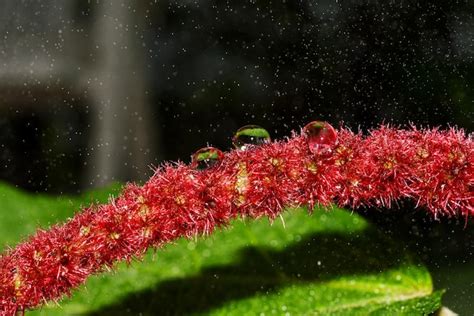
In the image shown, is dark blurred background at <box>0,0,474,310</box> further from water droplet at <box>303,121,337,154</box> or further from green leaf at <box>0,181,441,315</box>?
water droplet at <box>303,121,337,154</box>

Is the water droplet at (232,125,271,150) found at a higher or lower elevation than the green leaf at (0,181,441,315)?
higher

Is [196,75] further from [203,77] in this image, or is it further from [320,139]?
[320,139]

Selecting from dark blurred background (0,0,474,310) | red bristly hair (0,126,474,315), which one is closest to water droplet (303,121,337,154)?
red bristly hair (0,126,474,315)

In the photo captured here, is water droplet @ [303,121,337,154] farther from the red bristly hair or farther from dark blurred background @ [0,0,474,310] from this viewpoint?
dark blurred background @ [0,0,474,310]

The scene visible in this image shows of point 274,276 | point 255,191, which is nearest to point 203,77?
point 274,276

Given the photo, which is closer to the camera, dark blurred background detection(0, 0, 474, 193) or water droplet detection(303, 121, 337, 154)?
water droplet detection(303, 121, 337, 154)

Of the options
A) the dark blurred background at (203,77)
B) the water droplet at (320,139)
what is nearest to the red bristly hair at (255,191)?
the water droplet at (320,139)

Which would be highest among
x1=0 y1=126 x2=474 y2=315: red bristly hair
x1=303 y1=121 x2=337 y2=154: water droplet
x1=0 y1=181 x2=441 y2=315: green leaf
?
x1=303 y1=121 x2=337 y2=154: water droplet

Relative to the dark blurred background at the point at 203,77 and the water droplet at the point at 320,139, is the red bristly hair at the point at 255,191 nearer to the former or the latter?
the water droplet at the point at 320,139
